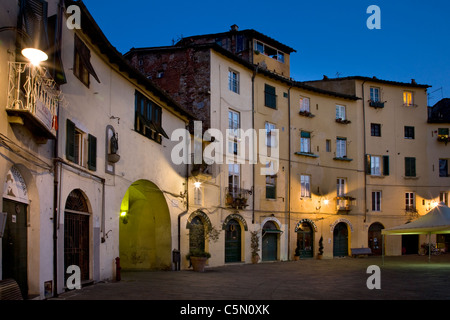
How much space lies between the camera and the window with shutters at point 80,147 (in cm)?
1356

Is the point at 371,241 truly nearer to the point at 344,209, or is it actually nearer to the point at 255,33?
the point at 344,209

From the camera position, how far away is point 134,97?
19219mm

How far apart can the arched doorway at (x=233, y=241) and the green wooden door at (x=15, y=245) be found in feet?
58.7

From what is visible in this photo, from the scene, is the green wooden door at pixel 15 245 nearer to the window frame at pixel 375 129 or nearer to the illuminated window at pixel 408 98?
the window frame at pixel 375 129

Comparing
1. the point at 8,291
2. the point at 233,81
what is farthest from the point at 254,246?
the point at 8,291

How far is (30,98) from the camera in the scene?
10.4 m

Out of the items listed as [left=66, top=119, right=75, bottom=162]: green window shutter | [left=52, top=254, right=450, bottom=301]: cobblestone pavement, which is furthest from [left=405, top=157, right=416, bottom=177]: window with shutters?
[left=66, top=119, right=75, bottom=162]: green window shutter

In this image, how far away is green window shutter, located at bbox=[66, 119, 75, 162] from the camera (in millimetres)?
13430

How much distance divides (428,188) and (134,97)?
2863 cm

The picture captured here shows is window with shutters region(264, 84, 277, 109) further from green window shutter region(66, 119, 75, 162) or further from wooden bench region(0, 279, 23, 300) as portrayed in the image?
wooden bench region(0, 279, 23, 300)

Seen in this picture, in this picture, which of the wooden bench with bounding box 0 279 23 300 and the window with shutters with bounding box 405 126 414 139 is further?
the window with shutters with bounding box 405 126 414 139

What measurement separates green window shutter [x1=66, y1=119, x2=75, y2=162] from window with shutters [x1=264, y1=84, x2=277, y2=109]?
1948 cm

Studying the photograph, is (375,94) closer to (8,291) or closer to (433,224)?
(433,224)
